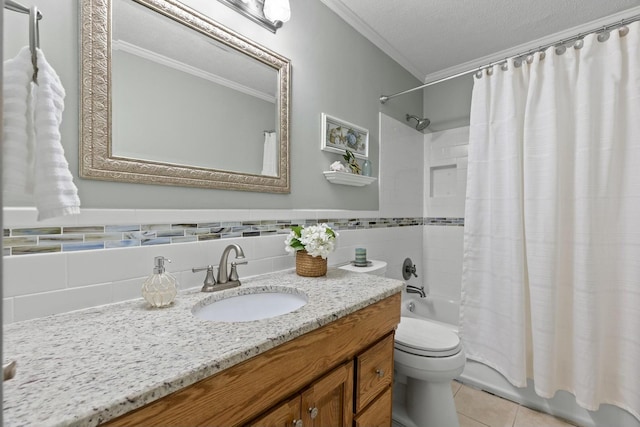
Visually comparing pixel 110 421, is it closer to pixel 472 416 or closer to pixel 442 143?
pixel 472 416

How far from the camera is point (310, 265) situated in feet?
4.35

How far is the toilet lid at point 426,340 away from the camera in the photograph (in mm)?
1418

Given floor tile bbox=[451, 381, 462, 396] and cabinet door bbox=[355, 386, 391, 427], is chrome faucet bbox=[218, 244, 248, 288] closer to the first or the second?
cabinet door bbox=[355, 386, 391, 427]

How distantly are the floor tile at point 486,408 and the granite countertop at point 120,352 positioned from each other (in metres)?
1.34

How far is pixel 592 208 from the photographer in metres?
1.54

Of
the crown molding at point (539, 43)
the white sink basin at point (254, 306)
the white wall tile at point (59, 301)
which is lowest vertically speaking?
the white sink basin at point (254, 306)

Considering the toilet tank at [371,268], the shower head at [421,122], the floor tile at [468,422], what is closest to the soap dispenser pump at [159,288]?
the toilet tank at [371,268]

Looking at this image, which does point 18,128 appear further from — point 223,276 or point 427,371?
point 427,371

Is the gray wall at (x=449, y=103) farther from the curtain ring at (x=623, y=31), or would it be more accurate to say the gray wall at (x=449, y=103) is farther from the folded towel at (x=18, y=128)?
the folded towel at (x=18, y=128)

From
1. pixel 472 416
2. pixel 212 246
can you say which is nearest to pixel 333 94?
pixel 212 246

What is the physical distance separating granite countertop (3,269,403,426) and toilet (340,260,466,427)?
670 mm

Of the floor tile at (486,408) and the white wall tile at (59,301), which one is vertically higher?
the white wall tile at (59,301)

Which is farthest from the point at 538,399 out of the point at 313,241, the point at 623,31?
the point at 623,31

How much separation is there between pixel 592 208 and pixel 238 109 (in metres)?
1.89
